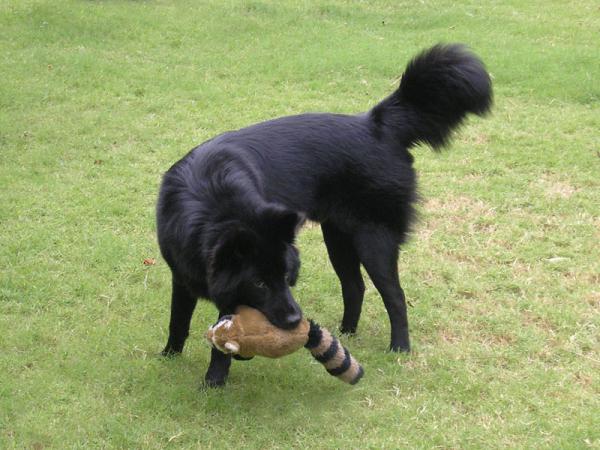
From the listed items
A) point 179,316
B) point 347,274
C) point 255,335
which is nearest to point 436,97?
point 347,274

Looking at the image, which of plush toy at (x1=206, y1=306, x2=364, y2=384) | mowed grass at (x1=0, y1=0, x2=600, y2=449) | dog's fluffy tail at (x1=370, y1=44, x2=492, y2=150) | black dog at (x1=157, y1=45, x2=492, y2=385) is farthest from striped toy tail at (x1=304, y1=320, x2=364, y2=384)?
dog's fluffy tail at (x1=370, y1=44, x2=492, y2=150)

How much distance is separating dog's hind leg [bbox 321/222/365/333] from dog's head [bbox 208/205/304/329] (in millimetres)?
1105

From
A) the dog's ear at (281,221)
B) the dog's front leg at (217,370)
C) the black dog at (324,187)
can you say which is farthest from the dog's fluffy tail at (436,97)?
the dog's front leg at (217,370)

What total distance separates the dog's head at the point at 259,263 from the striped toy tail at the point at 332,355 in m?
0.28

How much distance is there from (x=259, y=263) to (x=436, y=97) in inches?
69.7

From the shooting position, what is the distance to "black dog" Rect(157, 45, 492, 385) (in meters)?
4.19

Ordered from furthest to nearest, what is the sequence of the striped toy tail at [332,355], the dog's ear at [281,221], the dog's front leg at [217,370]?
the dog's front leg at [217,370] < the striped toy tail at [332,355] < the dog's ear at [281,221]

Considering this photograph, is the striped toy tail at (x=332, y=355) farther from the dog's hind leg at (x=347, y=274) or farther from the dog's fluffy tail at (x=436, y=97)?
the dog's fluffy tail at (x=436, y=97)

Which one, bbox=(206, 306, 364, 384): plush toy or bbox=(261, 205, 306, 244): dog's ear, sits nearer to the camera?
bbox=(261, 205, 306, 244): dog's ear

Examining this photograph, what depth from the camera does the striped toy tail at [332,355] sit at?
4.39 meters

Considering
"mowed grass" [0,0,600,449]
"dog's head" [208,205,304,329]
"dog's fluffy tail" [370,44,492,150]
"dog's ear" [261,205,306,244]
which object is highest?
"dog's fluffy tail" [370,44,492,150]

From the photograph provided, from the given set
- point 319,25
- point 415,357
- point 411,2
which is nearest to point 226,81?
point 319,25

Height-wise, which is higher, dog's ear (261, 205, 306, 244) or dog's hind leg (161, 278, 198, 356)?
dog's ear (261, 205, 306, 244)

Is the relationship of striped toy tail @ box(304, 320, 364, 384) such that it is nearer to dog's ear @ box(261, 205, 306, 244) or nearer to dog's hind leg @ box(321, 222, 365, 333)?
dog's ear @ box(261, 205, 306, 244)
